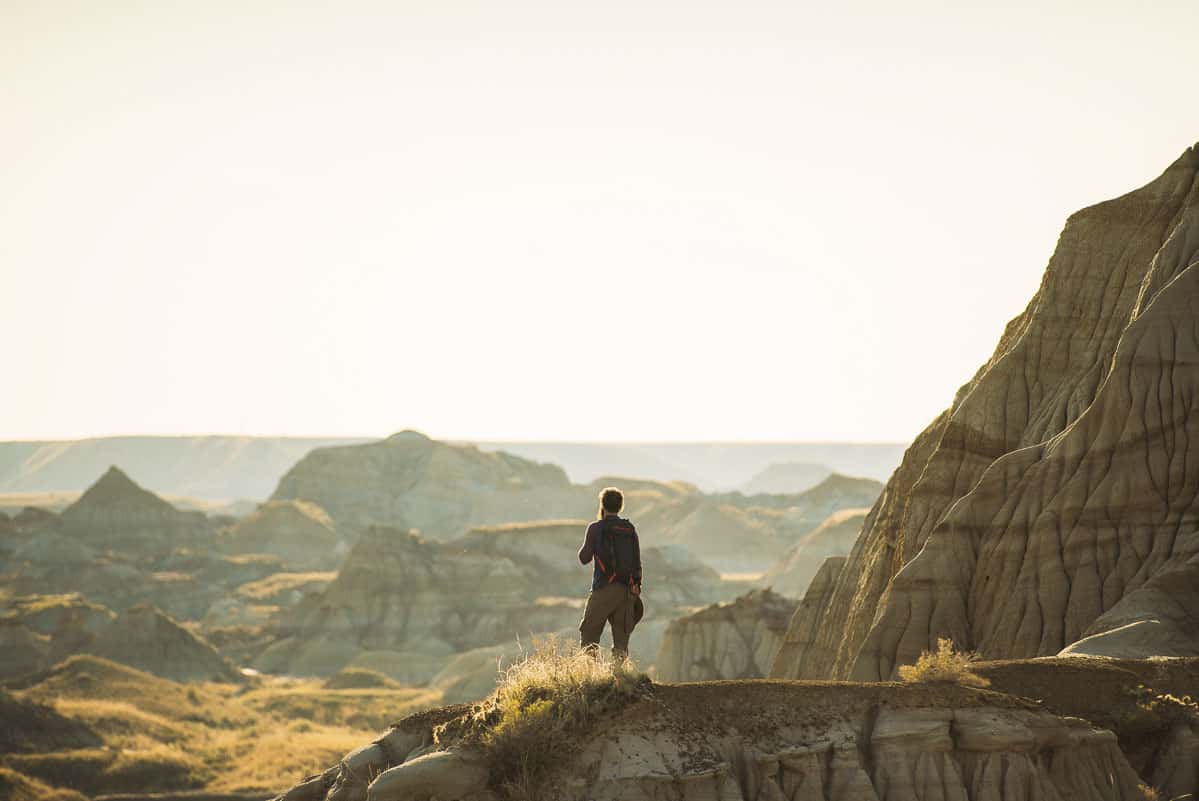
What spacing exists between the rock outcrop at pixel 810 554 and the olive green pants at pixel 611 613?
115m

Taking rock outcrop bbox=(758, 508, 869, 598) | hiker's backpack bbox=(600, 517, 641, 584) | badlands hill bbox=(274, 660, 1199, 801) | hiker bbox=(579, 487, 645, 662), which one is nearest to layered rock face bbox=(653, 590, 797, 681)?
badlands hill bbox=(274, 660, 1199, 801)

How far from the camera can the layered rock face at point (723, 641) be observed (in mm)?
74188

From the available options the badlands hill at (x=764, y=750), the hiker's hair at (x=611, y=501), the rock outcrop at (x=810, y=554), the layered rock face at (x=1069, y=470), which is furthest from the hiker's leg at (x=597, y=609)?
the rock outcrop at (x=810, y=554)

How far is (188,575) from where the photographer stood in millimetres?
183375

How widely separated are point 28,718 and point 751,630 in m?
38.9

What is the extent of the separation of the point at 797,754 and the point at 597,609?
2877mm

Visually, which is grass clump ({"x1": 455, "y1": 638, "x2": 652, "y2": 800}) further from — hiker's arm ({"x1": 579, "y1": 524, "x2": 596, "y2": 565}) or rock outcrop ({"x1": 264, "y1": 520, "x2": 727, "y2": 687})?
rock outcrop ({"x1": 264, "y1": 520, "x2": 727, "y2": 687})

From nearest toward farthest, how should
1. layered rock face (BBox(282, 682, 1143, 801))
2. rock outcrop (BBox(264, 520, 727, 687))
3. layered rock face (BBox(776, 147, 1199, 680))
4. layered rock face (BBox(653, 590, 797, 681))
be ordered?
layered rock face (BBox(282, 682, 1143, 801)) → layered rock face (BBox(776, 147, 1199, 680)) → layered rock face (BBox(653, 590, 797, 681)) → rock outcrop (BBox(264, 520, 727, 687))

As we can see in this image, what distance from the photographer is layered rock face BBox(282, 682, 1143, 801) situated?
18.8 metres

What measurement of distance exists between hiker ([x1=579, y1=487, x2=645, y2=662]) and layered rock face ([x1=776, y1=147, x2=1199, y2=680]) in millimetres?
9830

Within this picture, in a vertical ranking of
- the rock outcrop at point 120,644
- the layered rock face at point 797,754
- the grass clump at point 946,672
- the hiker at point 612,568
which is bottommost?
the rock outcrop at point 120,644

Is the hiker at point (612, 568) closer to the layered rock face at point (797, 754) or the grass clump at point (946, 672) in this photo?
the layered rock face at point (797, 754)

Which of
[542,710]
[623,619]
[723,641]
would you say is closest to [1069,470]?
[623,619]

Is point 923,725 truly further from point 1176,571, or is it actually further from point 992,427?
point 992,427
